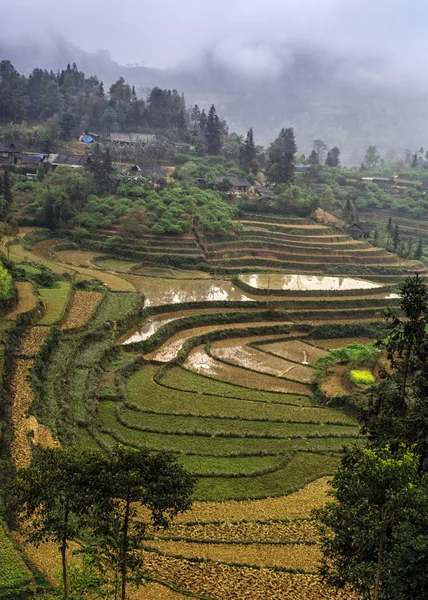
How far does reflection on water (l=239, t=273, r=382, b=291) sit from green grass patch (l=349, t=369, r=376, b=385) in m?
11.1

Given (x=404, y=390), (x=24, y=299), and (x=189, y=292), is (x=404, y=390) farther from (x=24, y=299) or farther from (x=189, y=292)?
(x=189, y=292)

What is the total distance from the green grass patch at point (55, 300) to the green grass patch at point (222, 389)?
571 centimetres

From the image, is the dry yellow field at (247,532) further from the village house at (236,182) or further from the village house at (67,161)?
the village house at (236,182)

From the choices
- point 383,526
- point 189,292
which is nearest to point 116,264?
point 189,292

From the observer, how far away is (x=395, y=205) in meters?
68.4

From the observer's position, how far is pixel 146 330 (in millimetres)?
28562

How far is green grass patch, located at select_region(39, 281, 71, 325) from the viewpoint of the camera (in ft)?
81.2

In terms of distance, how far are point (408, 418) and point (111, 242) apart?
3180 centimetres

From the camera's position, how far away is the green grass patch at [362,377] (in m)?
24.6

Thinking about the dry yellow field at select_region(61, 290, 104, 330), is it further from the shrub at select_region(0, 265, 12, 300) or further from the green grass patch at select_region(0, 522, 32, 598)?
the green grass patch at select_region(0, 522, 32, 598)

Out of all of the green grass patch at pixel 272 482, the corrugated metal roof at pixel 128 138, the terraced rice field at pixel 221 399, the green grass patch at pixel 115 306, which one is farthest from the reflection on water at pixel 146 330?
the corrugated metal roof at pixel 128 138

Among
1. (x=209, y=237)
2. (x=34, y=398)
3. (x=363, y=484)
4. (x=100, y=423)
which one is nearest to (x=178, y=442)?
(x=100, y=423)

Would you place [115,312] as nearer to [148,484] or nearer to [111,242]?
[111,242]

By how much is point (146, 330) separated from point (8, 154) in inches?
1342
